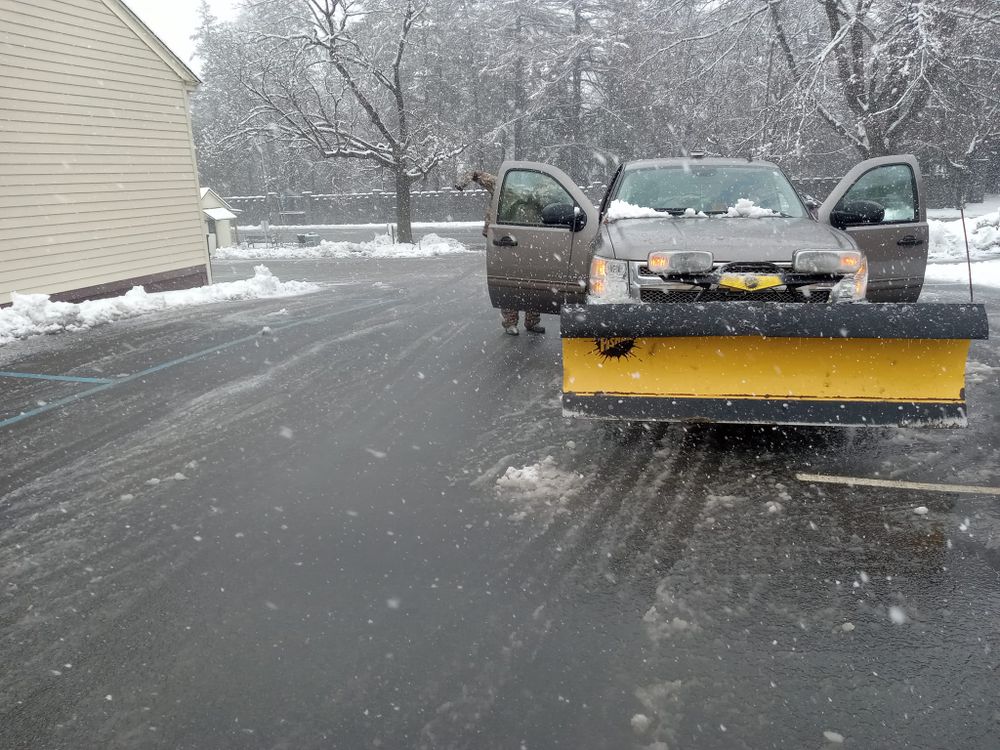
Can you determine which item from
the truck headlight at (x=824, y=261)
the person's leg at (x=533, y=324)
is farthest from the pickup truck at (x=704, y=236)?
the person's leg at (x=533, y=324)

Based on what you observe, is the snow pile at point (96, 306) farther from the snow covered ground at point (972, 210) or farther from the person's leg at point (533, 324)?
the snow covered ground at point (972, 210)

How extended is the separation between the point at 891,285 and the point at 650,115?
1250 inches

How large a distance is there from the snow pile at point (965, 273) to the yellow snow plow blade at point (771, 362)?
1110 centimetres

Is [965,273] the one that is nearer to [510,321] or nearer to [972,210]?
[510,321]

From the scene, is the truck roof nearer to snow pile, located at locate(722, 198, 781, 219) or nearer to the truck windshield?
the truck windshield

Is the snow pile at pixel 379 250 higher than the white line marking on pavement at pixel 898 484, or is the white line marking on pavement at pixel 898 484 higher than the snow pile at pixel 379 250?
the snow pile at pixel 379 250

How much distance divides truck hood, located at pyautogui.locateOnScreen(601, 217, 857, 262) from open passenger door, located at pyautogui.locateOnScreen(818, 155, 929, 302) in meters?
1.76

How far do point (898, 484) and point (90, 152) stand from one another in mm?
14106

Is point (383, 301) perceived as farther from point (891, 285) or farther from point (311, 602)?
point (311, 602)

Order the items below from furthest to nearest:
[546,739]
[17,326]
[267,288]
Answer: [267,288]
[17,326]
[546,739]

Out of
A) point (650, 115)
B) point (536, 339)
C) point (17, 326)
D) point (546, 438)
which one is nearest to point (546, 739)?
point (546, 438)

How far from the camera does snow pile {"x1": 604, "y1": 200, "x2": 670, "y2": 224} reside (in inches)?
240

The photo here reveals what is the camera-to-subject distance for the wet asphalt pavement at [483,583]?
2.53 meters

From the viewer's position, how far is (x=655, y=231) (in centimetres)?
552
